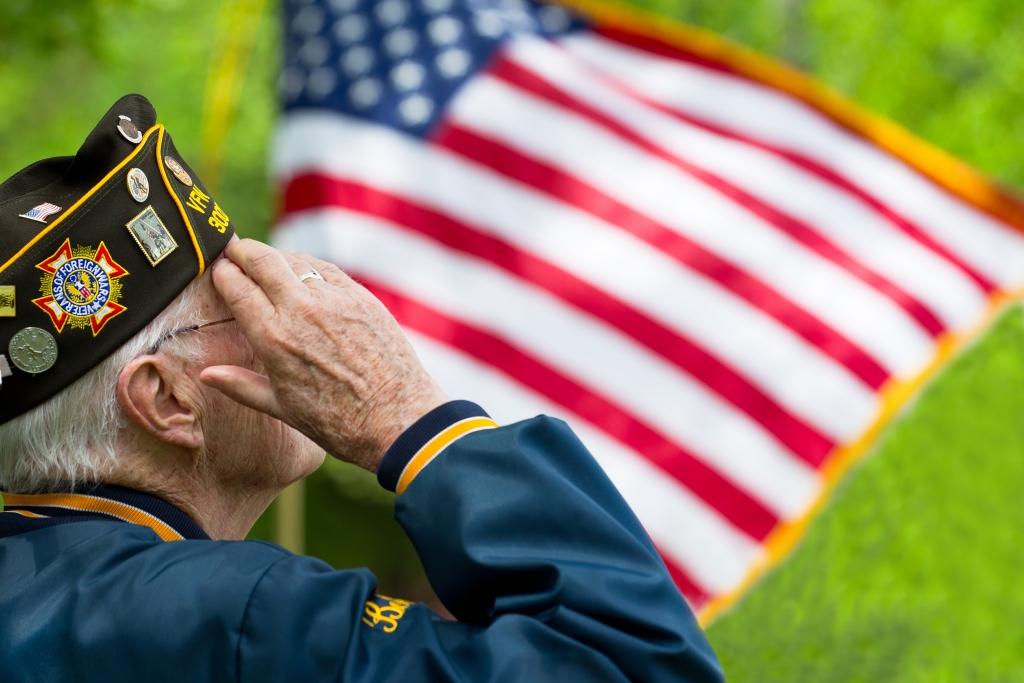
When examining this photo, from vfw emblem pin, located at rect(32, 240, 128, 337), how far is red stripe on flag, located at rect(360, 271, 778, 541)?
10.2ft

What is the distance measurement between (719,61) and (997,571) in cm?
244

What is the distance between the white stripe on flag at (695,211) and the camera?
5105 mm

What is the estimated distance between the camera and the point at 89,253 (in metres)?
1.83

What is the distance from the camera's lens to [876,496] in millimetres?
5410

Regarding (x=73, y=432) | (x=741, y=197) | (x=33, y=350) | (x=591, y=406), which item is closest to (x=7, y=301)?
(x=33, y=350)

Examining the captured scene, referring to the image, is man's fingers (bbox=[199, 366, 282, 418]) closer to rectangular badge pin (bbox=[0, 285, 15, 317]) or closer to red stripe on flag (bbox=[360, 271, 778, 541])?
Result: rectangular badge pin (bbox=[0, 285, 15, 317])

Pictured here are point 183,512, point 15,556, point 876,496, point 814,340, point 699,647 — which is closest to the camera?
point 699,647

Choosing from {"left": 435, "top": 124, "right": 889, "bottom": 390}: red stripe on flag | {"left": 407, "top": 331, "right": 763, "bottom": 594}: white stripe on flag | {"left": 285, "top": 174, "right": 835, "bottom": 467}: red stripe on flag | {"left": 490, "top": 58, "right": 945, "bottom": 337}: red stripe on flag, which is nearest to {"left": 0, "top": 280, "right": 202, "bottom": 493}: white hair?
{"left": 407, "top": 331, "right": 763, "bottom": 594}: white stripe on flag

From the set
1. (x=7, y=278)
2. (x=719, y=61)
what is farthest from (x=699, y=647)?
(x=719, y=61)

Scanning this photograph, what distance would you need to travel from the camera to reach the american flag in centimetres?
489

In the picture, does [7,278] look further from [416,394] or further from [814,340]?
[814,340]

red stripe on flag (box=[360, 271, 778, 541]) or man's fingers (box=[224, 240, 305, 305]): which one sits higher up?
man's fingers (box=[224, 240, 305, 305])

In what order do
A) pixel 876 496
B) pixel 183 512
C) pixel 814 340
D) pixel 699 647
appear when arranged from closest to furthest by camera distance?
1. pixel 699 647
2. pixel 183 512
3. pixel 814 340
4. pixel 876 496

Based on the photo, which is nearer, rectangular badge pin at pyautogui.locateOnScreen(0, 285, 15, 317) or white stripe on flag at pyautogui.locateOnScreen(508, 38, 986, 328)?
rectangular badge pin at pyautogui.locateOnScreen(0, 285, 15, 317)
